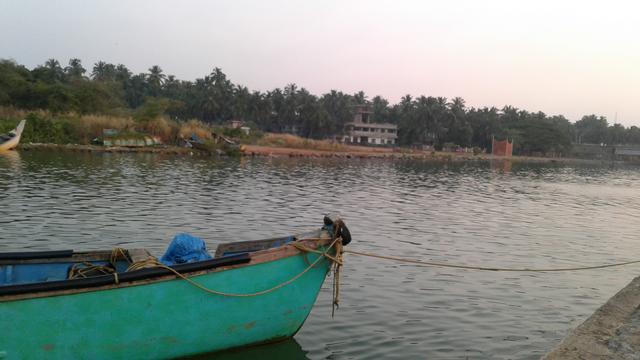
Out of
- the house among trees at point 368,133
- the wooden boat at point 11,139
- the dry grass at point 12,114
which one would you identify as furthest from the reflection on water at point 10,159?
the house among trees at point 368,133

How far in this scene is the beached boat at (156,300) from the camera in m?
6.23

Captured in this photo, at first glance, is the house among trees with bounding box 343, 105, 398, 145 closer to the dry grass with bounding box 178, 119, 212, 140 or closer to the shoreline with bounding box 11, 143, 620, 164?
the shoreline with bounding box 11, 143, 620, 164

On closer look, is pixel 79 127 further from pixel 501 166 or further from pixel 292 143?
pixel 501 166

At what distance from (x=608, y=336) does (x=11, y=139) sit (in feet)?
159

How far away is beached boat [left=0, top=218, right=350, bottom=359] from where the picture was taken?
245 inches

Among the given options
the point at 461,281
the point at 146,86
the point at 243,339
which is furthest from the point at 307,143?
the point at 243,339

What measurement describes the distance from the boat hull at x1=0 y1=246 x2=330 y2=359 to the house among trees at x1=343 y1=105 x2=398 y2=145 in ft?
337

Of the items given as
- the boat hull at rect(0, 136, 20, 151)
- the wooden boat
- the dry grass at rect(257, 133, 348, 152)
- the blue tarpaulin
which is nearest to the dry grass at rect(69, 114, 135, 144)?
the wooden boat

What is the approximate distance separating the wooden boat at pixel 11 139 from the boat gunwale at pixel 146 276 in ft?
144

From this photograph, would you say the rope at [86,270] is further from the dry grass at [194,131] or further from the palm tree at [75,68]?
the palm tree at [75,68]

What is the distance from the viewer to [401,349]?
8688mm

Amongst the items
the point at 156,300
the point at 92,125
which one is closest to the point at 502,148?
the point at 92,125

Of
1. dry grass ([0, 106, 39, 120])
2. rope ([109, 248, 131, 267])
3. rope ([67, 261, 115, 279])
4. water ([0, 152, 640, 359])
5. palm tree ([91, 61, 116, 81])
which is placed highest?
palm tree ([91, 61, 116, 81])

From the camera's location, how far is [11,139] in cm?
4491
